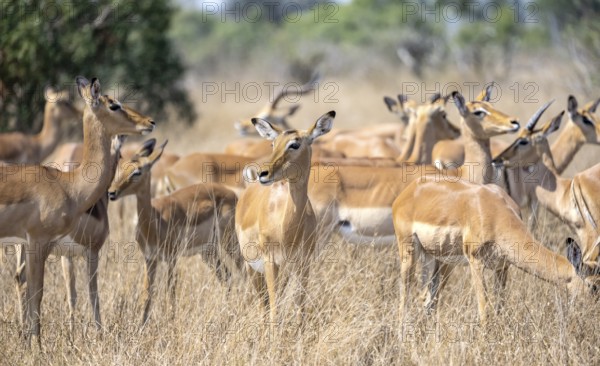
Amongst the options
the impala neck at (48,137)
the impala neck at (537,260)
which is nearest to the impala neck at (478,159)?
the impala neck at (537,260)

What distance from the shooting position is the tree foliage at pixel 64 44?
440 inches

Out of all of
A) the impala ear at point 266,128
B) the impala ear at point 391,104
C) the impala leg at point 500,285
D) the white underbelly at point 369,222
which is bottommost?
the impala leg at point 500,285

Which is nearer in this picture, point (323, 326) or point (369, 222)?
point (323, 326)

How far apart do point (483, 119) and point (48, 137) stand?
573 centimetres

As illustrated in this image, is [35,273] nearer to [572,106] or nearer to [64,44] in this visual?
[572,106]

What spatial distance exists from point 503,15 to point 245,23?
17.7 m

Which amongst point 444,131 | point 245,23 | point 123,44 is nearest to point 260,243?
point 444,131

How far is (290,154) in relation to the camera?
5277 millimetres

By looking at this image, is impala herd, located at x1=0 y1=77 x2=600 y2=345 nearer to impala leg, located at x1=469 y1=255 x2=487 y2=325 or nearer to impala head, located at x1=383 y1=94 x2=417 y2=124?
impala leg, located at x1=469 y1=255 x2=487 y2=325

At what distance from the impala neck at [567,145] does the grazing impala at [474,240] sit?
2757 mm

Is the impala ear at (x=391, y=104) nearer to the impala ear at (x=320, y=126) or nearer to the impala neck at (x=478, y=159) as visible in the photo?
the impala neck at (x=478, y=159)

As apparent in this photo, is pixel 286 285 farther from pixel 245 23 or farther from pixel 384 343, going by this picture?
pixel 245 23

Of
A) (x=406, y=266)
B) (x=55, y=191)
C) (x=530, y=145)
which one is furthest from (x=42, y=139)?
(x=406, y=266)

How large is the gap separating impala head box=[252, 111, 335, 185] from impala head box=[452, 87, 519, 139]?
1.63 meters
